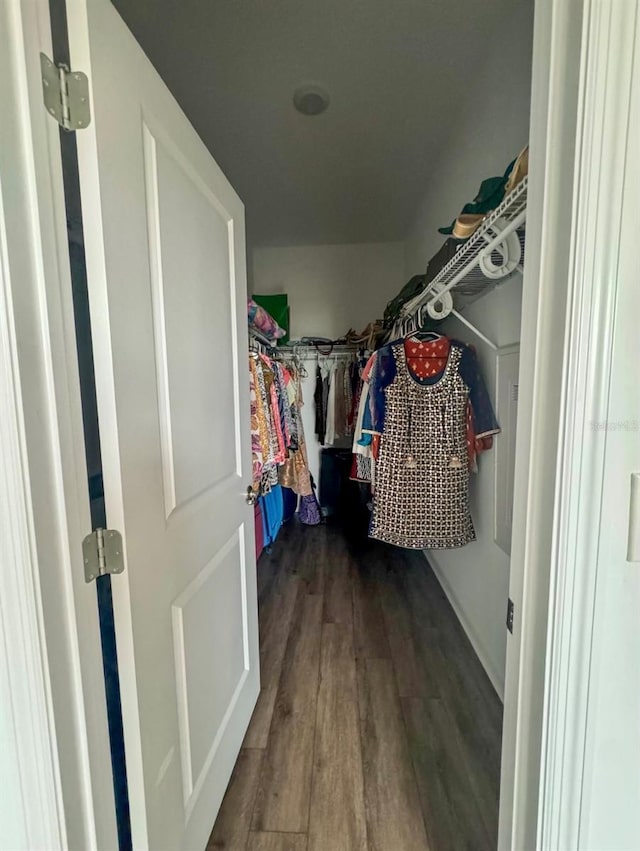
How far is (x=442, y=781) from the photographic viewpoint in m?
1.27

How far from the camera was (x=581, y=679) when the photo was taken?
56 centimetres

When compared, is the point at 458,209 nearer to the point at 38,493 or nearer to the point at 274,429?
the point at 274,429

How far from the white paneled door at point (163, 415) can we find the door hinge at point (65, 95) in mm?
16

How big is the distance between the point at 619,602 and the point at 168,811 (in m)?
1.05

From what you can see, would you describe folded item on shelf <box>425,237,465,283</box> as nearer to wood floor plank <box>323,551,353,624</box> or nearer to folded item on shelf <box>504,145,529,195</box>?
folded item on shelf <box>504,145,529,195</box>

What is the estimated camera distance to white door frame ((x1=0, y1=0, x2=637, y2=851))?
19.9 inches

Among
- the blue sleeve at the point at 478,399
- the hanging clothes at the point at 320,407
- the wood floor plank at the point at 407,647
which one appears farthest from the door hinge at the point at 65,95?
the hanging clothes at the point at 320,407

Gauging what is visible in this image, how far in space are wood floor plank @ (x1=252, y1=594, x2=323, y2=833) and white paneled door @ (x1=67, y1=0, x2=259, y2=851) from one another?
151 mm

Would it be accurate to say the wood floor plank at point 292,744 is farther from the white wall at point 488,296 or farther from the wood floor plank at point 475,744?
the white wall at point 488,296

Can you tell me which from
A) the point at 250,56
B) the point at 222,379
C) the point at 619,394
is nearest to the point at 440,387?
the point at 222,379

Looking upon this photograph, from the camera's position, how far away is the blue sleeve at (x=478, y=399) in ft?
5.59

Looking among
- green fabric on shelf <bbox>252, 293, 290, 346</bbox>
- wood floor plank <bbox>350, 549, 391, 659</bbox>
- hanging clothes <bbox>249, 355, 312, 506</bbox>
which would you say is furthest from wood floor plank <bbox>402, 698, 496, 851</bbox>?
green fabric on shelf <bbox>252, 293, 290, 346</bbox>

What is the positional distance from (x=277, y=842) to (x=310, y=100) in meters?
2.97

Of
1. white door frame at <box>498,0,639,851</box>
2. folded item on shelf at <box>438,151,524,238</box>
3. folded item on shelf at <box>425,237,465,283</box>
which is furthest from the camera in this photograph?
folded item on shelf at <box>425,237,465,283</box>
